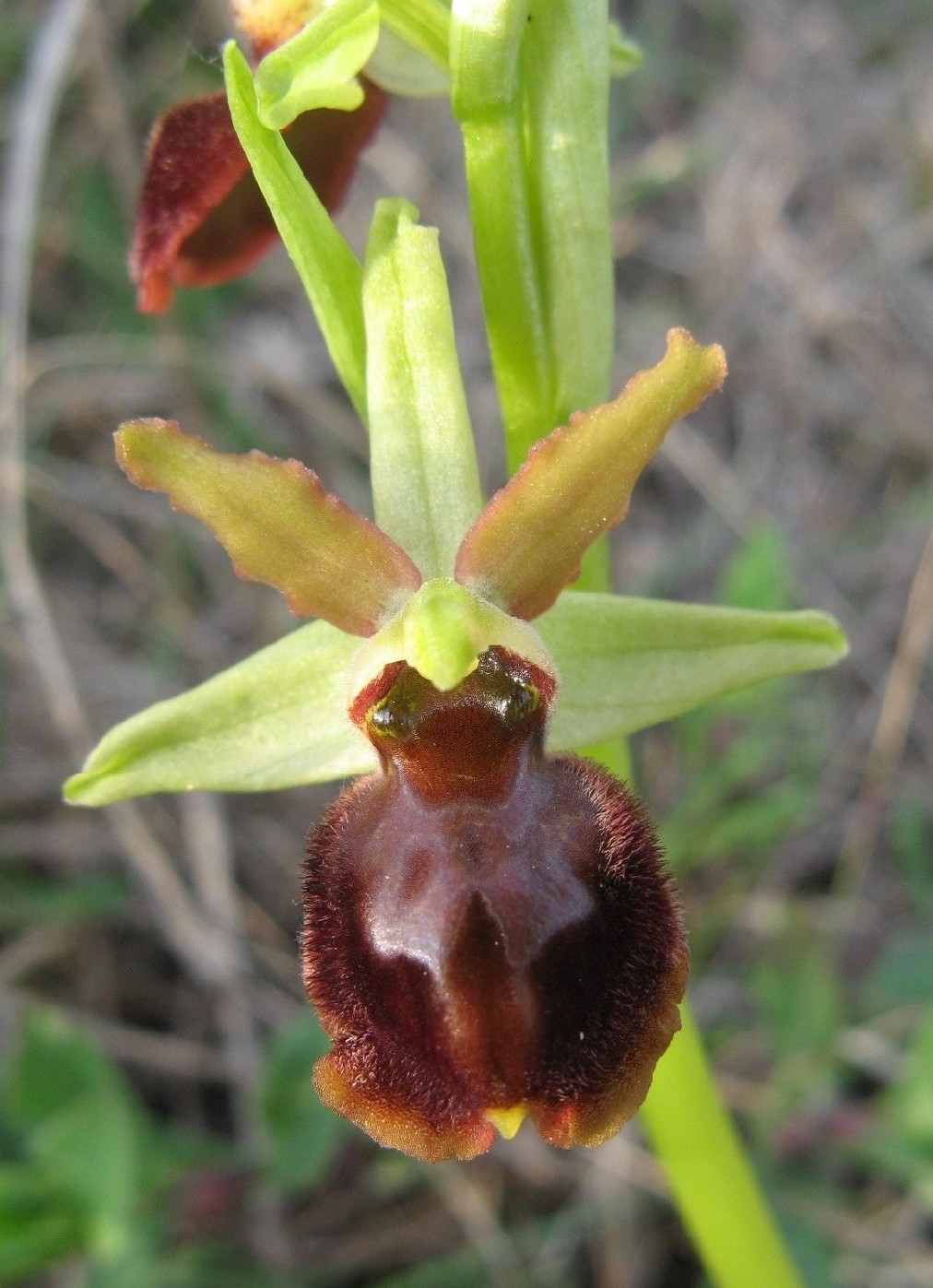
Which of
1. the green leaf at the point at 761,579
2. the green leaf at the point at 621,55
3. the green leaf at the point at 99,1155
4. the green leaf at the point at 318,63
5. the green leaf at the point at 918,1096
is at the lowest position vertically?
the green leaf at the point at 99,1155

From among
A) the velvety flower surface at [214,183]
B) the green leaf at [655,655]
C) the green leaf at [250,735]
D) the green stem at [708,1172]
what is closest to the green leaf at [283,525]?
the green leaf at [250,735]

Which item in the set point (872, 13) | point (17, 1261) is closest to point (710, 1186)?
point (17, 1261)

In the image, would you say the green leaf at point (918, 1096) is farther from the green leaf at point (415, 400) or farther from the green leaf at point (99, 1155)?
the green leaf at point (415, 400)

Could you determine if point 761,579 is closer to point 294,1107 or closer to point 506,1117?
point 294,1107

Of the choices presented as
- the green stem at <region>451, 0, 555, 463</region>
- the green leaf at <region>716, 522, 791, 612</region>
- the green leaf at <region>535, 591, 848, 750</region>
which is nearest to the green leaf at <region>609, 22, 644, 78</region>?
the green stem at <region>451, 0, 555, 463</region>

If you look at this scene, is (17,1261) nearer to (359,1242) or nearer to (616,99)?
(359,1242)

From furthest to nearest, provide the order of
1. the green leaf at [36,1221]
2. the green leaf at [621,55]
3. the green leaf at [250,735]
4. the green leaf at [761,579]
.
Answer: the green leaf at [761,579]
the green leaf at [36,1221]
the green leaf at [621,55]
the green leaf at [250,735]
